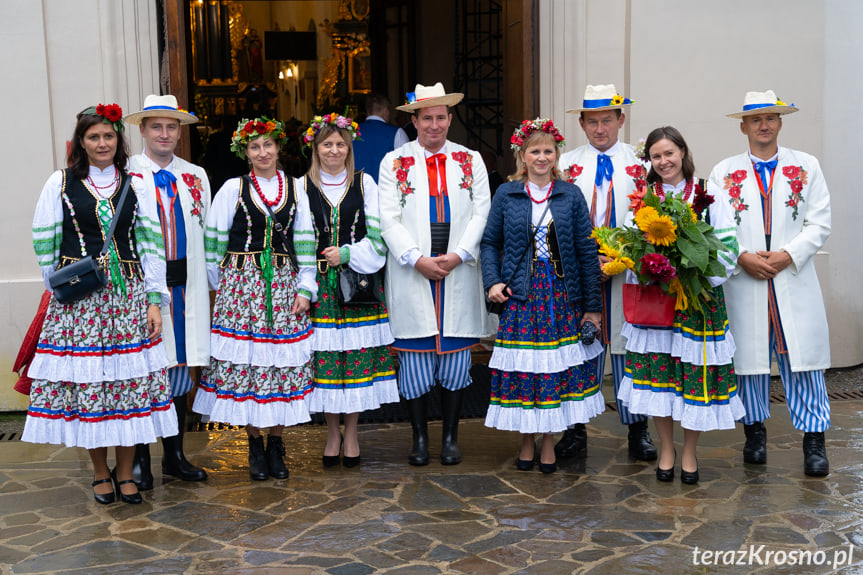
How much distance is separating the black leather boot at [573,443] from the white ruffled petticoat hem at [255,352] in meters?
1.66

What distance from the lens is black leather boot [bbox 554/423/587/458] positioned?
18.7 ft

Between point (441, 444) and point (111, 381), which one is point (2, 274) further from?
point (441, 444)

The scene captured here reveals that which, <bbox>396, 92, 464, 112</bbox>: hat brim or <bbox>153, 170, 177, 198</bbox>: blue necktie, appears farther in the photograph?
<bbox>396, 92, 464, 112</bbox>: hat brim

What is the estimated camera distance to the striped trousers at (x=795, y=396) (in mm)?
5348

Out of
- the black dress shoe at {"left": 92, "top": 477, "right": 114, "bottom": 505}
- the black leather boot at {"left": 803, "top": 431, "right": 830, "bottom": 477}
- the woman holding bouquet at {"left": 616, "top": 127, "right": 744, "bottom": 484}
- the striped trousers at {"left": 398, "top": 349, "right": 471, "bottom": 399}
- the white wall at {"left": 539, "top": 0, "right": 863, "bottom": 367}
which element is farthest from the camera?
the white wall at {"left": 539, "top": 0, "right": 863, "bottom": 367}

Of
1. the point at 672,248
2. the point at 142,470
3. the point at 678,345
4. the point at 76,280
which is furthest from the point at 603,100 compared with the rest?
the point at 142,470

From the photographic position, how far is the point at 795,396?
5426mm

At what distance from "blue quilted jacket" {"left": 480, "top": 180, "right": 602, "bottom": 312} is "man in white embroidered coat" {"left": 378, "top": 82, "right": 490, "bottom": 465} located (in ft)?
0.74

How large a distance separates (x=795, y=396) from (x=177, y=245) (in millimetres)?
3505

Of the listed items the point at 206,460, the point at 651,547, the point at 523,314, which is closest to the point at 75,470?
the point at 206,460

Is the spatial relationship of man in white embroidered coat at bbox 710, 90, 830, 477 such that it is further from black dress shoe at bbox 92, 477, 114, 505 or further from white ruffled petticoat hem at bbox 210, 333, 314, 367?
black dress shoe at bbox 92, 477, 114, 505

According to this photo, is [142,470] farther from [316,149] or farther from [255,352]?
[316,149]

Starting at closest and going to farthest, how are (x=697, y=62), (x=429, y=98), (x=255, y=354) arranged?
1. (x=255, y=354)
2. (x=429, y=98)
3. (x=697, y=62)

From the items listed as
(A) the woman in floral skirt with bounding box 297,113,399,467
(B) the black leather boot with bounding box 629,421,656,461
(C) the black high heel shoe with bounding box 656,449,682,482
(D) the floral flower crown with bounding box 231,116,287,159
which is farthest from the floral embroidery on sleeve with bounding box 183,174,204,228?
(C) the black high heel shoe with bounding box 656,449,682,482
